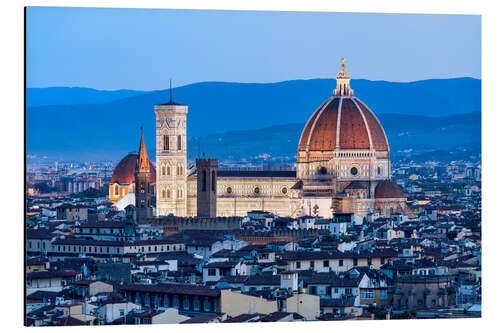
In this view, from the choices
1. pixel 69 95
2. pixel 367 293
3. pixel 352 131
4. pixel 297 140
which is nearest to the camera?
pixel 367 293

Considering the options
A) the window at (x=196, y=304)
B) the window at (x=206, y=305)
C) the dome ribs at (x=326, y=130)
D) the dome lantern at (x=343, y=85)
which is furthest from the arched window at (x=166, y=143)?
the window at (x=206, y=305)

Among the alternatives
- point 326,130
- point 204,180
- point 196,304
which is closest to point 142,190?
point 204,180

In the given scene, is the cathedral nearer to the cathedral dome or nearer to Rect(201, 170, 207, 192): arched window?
the cathedral dome

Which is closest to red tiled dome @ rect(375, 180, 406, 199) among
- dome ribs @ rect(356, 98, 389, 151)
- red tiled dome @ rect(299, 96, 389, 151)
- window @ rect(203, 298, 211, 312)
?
red tiled dome @ rect(299, 96, 389, 151)

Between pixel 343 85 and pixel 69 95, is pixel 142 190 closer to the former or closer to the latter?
pixel 69 95

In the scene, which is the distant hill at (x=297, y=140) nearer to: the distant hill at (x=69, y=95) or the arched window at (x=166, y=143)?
the arched window at (x=166, y=143)
